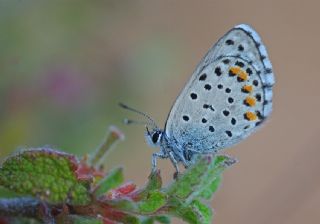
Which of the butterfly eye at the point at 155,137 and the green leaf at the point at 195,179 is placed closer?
the green leaf at the point at 195,179

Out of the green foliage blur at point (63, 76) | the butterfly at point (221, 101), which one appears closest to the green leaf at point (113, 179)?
the butterfly at point (221, 101)

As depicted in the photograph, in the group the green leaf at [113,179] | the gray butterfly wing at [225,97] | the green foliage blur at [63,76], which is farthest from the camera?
the green foliage blur at [63,76]

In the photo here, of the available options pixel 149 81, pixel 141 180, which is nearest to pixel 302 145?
pixel 141 180

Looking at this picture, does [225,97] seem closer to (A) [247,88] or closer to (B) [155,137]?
(A) [247,88]

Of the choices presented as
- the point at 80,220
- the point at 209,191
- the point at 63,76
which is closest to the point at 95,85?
the point at 63,76

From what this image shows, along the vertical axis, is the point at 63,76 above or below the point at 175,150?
above

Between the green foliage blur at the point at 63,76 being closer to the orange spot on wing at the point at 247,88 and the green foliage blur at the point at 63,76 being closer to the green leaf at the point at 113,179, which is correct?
the orange spot on wing at the point at 247,88
